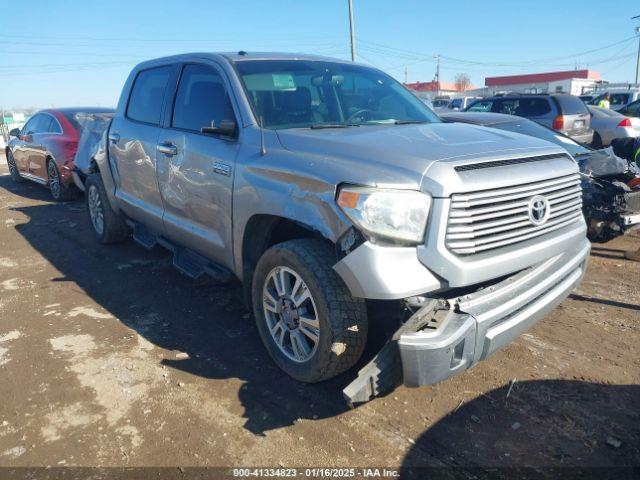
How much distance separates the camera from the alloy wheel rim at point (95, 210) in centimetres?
619

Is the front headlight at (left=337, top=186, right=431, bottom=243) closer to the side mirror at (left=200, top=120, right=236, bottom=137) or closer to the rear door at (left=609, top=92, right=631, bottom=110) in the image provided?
the side mirror at (left=200, top=120, right=236, bottom=137)

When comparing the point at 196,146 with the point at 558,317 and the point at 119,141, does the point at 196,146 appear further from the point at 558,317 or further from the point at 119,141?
the point at 558,317

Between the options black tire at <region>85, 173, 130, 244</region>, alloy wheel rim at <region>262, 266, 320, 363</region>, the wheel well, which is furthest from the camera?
black tire at <region>85, 173, 130, 244</region>

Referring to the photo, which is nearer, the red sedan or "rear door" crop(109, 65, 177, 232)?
"rear door" crop(109, 65, 177, 232)

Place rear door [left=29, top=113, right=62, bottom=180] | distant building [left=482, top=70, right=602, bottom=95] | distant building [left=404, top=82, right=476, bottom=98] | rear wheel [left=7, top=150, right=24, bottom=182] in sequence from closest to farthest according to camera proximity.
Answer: rear door [left=29, top=113, right=62, bottom=180]
rear wheel [left=7, top=150, right=24, bottom=182]
distant building [left=482, top=70, right=602, bottom=95]
distant building [left=404, top=82, right=476, bottom=98]

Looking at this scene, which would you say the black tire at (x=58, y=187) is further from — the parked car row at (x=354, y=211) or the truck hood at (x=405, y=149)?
the truck hood at (x=405, y=149)

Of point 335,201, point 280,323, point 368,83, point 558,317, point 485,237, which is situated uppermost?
point 368,83

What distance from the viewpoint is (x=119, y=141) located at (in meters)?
5.18

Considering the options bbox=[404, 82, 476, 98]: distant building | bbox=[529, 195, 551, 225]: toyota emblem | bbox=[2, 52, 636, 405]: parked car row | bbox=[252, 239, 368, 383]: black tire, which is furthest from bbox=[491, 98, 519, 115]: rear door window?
bbox=[404, 82, 476, 98]: distant building

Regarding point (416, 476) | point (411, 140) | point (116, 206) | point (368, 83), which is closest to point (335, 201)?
point (411, 140)

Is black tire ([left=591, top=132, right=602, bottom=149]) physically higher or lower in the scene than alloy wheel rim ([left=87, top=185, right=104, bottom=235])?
lower

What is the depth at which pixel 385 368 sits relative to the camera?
2561 mm

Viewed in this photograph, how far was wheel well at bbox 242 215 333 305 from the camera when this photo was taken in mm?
3293

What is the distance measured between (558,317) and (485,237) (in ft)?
6.29
